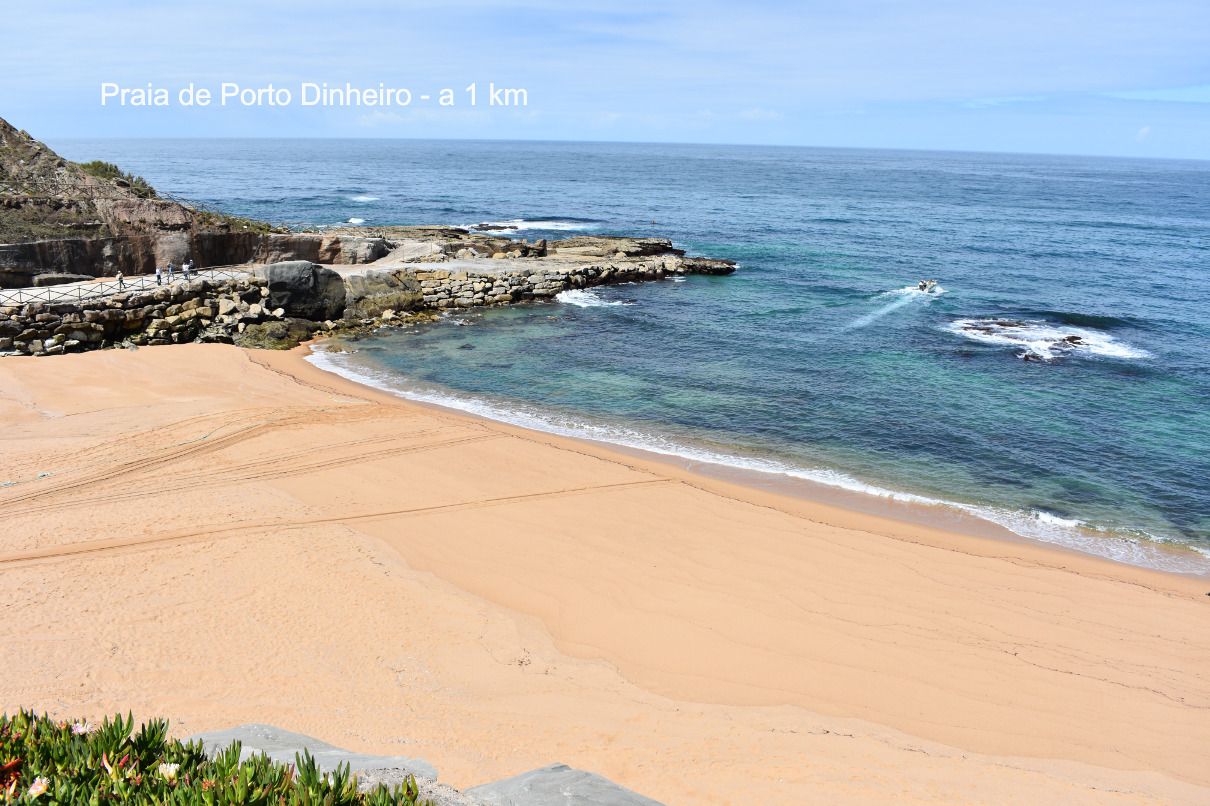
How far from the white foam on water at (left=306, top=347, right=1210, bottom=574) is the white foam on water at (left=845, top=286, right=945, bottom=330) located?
1612 cm

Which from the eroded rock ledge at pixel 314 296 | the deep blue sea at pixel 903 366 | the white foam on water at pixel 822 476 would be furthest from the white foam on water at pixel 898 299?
the white foam on water at pixel 822 476

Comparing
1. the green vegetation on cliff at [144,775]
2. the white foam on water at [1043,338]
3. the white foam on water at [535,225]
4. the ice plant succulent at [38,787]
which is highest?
the white foam on water at [535,225]

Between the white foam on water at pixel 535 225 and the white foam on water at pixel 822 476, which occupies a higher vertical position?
the white foam on water at pixel 535 225

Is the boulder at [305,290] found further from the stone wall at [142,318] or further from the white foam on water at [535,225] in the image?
the white foam on water at [535,225]

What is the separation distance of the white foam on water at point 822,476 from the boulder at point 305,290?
5056 mm

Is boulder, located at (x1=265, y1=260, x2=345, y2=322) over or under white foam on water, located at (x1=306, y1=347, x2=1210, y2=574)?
over

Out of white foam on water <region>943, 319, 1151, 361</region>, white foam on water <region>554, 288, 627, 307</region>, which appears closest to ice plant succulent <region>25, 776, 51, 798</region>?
white foam on water <region>943, 319, 1151, 361</region>

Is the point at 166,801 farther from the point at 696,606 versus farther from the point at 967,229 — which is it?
the point at 967,229

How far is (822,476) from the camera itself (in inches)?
733

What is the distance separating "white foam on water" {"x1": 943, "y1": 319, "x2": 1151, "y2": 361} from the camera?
2961 centimetres

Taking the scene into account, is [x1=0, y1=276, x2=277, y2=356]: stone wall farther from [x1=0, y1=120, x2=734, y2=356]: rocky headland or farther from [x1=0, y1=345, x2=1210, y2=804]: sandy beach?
[x1=0, y1=345, x2=1210, y2=804]: sandy beach

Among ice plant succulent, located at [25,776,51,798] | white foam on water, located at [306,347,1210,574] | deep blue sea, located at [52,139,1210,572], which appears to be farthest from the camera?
deep blue sea, located at [52,139,1210,572]

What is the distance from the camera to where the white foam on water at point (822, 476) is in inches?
612

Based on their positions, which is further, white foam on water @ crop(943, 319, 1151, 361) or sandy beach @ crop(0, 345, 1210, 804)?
white foam on water @ crop(943, 319, 1151, 361)
